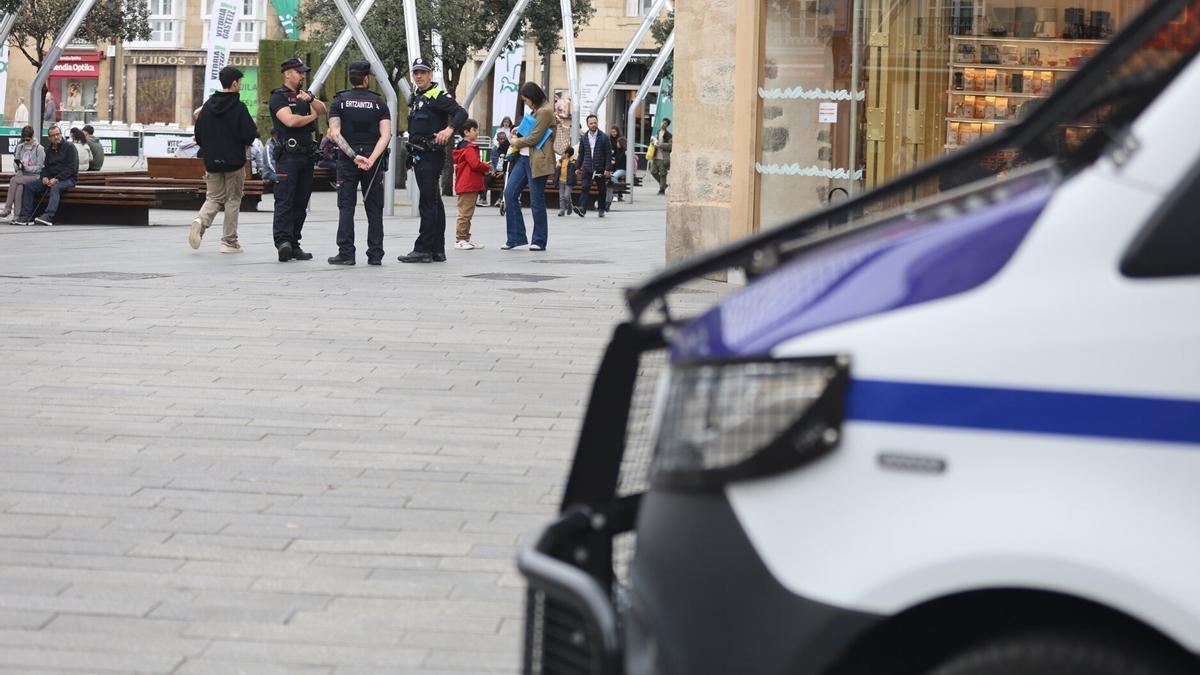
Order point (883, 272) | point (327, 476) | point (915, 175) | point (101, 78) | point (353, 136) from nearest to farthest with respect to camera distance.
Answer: point (883, 272)
point (915, 175)
point (327, 476)
point (353, 136)
point (101, 78)

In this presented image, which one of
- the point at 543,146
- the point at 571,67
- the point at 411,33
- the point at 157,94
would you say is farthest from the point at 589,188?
the point at 157,94

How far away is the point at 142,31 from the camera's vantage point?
62719 millimetres

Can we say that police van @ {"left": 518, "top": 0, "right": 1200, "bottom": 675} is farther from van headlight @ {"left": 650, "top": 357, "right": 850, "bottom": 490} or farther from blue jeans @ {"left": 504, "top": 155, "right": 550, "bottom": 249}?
blue jeans @ {"left": 504, "top": 155, "right": 550, "bottom": 249}

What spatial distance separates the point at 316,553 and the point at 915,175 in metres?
2.98

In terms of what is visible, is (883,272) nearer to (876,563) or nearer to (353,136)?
(876,563)

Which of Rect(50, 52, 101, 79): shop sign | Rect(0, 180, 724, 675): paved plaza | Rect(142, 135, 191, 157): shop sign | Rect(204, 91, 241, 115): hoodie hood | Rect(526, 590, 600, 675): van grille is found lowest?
Rect(0, 180, 724, 675): paved plaza

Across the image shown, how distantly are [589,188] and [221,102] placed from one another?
13.7 meters

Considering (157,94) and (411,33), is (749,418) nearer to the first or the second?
(411,33)

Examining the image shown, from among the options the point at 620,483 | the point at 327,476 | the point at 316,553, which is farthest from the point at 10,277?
the point at 620,483

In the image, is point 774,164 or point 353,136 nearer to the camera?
point 774,164

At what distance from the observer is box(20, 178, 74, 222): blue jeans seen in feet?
74.1

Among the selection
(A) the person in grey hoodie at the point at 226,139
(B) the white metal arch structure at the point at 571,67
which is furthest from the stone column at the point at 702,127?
(B) the white metal arch structure at the point at 571,67

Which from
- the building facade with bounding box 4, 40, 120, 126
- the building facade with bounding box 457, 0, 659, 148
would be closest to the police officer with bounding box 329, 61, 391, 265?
the building facade with bounding box 457, 0, 659, 148

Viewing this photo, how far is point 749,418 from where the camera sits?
2.62 meters
